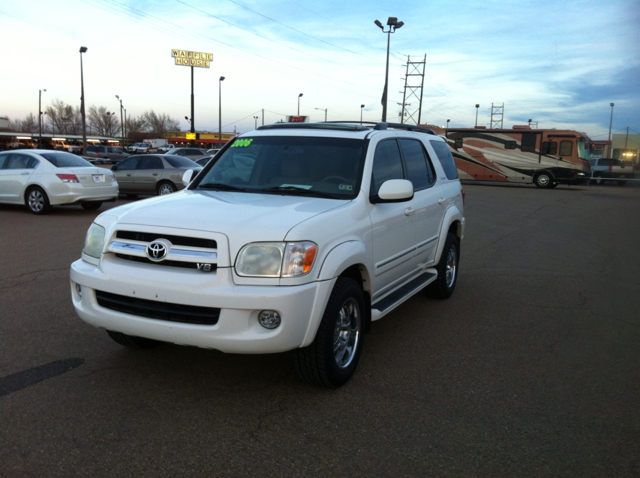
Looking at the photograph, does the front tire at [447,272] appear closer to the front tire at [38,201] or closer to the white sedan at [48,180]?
the white sedan at [48,180]

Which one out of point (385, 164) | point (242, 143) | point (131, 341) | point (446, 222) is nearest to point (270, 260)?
point (131, 341)

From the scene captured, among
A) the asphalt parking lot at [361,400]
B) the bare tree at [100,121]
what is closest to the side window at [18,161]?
the asphalt parking lot at [361,400]

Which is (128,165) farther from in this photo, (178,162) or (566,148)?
(566,148)

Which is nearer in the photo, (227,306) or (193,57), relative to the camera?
(227,306)

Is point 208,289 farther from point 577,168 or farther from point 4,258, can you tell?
point 577,168

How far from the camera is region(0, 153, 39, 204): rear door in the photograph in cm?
1314

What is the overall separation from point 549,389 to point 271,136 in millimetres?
3100

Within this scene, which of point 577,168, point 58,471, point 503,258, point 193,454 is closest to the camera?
point 58,471

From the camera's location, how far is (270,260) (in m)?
3.45

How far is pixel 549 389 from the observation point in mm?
3984

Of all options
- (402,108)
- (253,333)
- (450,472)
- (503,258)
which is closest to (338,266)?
(253,333)

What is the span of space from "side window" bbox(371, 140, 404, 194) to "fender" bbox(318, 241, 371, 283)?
73cm

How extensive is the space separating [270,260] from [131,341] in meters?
1.61

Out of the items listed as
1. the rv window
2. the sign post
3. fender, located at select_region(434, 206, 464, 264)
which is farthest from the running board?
the sign post
